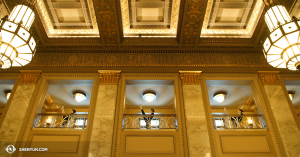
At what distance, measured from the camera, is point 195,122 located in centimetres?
587

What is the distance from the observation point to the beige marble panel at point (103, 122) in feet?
17.7

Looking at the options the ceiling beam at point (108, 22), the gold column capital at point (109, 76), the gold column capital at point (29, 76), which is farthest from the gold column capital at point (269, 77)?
the gold column capital at point (29, 76)

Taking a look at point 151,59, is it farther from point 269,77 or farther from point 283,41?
point 283,41

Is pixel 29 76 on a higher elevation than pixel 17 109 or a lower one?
higher

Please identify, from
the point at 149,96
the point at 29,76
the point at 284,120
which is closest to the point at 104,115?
the point at 29,76

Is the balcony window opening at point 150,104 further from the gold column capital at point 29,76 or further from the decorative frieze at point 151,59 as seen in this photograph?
the gold column capital at point 29,76

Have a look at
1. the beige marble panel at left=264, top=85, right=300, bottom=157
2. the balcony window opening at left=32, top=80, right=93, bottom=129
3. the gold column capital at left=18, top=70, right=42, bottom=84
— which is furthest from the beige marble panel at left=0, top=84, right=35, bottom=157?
the beige marble panel at left=264, top=85, right=300, bottom=157

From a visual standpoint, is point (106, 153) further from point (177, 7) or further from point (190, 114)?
point (177, 7)

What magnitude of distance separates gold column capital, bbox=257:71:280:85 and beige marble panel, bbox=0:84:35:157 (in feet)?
20.8

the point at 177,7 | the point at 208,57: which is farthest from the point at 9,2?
the point at 208,57

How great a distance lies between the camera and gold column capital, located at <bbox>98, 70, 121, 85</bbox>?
21.8 ft

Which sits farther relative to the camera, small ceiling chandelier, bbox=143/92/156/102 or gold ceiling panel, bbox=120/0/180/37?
small ceiling chandelier, bbox=143/92/156/102

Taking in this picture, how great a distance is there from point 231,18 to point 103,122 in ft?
15.2

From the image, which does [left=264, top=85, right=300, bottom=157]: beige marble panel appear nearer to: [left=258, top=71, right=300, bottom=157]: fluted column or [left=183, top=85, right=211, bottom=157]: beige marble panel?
[left=258, top=71, right=300, bottom=157]: fluted column
